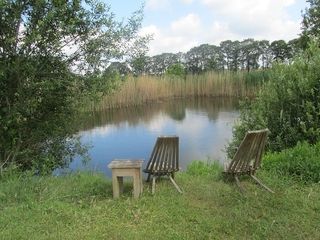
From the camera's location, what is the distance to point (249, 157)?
5086 mm

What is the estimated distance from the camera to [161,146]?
5047 mm

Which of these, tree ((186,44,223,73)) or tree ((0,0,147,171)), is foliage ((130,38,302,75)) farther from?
tree ((0,0,147,171))

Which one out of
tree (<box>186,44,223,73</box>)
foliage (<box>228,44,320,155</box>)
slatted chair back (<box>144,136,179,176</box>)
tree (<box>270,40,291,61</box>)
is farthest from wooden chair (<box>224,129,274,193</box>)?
tree (<box>186,44,223,73</box>)

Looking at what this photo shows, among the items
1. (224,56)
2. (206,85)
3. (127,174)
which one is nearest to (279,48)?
(224,56)

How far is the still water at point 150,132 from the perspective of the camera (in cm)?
1070

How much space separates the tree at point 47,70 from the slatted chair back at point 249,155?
3.08 meters

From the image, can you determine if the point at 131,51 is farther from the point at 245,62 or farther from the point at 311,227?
the point at 245,62

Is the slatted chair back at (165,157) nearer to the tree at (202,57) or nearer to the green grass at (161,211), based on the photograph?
the green grass at (161,211)

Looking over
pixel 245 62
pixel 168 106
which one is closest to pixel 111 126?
pixel 168 106

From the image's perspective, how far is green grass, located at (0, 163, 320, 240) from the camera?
145 inches

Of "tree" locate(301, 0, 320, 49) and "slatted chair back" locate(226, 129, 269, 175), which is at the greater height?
"tree" locate(301, 0, 320, 49)

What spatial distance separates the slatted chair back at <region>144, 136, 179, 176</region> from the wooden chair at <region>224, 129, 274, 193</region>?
2.16 feet

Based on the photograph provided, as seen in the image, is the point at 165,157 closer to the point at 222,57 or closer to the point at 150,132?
the point at 150,132

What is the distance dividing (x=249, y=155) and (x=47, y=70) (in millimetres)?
3567
